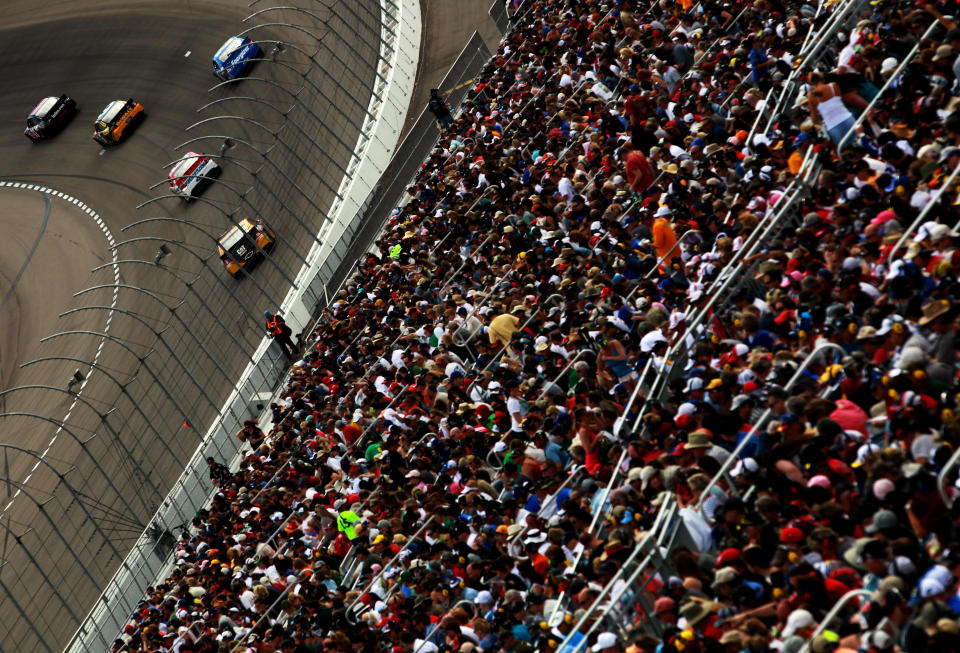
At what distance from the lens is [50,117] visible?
52.4m

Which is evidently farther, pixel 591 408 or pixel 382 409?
pixel 382 409

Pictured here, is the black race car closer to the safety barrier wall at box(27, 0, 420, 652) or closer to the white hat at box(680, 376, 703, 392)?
the safety barrier wall at box(27, 0, 420, 652)

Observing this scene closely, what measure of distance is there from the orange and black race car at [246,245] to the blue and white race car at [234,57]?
11.6 meters

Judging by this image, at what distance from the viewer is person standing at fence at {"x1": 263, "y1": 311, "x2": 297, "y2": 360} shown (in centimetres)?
3122

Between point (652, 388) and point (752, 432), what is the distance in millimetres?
2905

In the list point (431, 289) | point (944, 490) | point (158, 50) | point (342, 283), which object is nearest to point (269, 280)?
point (342, 283)

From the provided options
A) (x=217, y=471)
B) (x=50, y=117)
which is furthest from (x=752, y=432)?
(x=50, y=117)

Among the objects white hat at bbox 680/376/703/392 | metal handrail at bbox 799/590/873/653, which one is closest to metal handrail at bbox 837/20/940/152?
white hat at bbox 680/376/703/392

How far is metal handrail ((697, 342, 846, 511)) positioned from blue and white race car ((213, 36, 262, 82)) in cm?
3821

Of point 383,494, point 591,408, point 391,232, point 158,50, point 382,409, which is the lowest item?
point 591,408

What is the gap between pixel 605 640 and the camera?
1182cm

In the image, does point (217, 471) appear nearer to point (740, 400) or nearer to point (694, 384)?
point (694, 384)

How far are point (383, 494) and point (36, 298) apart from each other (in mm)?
31824

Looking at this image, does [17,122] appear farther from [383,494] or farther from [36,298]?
[383,494]
